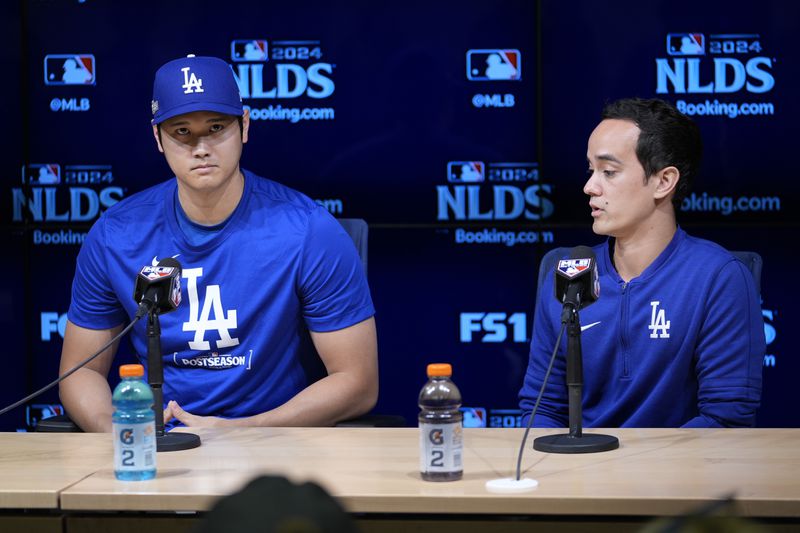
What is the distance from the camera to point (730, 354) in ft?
8.18

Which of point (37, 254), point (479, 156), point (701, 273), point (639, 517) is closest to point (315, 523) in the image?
point (639, 517)

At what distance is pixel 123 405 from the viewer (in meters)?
1.96

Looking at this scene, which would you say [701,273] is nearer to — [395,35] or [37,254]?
[395,35]

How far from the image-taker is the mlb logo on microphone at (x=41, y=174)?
4.23 metres

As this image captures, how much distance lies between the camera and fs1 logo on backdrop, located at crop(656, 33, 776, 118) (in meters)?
4.01

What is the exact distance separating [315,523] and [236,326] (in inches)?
82.4

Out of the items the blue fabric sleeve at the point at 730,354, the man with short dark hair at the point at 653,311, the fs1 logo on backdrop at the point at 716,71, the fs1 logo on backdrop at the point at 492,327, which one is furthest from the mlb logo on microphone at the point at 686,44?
the blue fabric sleeve at the point at 730,354

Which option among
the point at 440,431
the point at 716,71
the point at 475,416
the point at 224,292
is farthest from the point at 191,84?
the point at 716,71

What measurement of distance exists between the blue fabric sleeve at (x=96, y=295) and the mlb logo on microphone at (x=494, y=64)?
172cm

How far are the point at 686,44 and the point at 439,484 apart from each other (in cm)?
265

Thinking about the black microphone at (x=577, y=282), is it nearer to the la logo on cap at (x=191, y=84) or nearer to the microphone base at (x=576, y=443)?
the microphone base at (x=576, y=443)

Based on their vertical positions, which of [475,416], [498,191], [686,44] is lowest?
[475,416]

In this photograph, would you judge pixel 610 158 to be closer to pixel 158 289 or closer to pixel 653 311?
pixel 653 311

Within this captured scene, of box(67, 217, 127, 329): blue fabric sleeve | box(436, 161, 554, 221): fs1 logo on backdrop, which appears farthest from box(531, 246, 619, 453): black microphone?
box(436, 161, 554, 221): fs1 logo on backdrop
